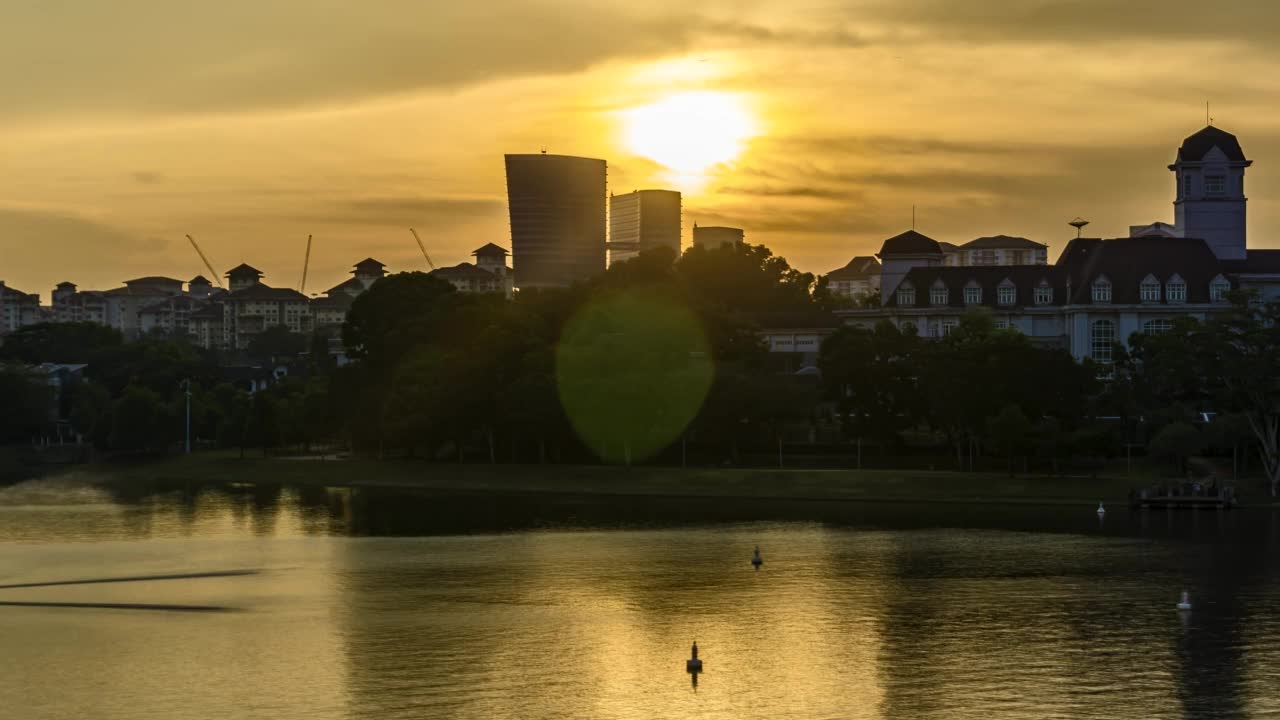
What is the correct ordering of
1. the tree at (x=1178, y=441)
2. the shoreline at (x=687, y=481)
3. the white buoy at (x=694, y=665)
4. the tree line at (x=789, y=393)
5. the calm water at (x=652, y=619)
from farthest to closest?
the tree line at (x=789, y=393) < the tree at (x=1178, y=441) < the shoreline at (x=687, y=481) < the white buoy at (x=694, y=665) < the calm water at (x=652, y=619)

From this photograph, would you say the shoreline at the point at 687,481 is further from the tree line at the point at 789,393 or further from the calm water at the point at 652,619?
the calm water at the point at 652,619

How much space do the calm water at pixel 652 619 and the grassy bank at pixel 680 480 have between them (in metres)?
12.9

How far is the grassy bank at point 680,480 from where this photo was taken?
140 metres

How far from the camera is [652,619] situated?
79.4m

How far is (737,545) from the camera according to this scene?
108 m

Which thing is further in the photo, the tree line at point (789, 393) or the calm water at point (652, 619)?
the tree line at point (789, 393)

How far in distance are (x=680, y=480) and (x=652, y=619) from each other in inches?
2919

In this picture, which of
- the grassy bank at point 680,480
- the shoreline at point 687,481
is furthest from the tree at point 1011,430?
the shoreline at point 687,481

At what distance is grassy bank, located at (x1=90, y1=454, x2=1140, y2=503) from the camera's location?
140 m

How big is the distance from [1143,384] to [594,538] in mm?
72396

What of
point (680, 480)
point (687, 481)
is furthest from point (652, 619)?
A: point (680, 480)

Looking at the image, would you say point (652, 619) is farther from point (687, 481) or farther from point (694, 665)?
point (687, 481)

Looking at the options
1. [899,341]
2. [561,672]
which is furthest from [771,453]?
[561,672]

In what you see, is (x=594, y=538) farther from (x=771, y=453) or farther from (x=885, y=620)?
(x=771, y=453)
